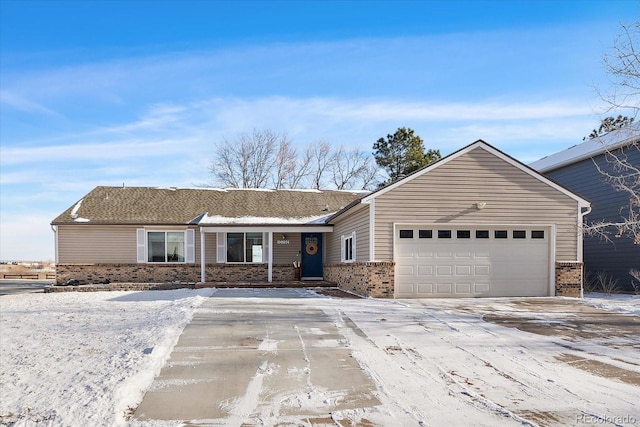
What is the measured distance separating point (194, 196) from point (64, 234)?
5.65 m

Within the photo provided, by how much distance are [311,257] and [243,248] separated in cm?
291

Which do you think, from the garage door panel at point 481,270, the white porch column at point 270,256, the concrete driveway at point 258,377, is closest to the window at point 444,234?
the garage door panel at point 481,270

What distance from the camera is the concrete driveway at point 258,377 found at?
4.73m

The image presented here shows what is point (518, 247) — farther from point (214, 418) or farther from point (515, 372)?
point (214, 418)

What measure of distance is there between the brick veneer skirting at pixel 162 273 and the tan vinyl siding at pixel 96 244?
0.89ft

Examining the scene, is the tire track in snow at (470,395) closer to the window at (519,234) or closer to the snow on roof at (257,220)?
the window at (519,234)

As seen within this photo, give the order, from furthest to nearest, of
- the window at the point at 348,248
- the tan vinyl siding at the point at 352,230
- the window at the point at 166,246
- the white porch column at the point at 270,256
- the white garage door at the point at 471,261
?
the window at the point at 166,246
the white porch column at the point at 270,256
the window at the point at 348,248
the tan vinyl siding at the point at 352,230
the white garage door at the point at 471,261

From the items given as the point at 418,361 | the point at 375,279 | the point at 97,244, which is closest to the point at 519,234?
the point at 375,279

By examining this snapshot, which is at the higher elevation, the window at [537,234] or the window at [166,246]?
the window at [537,234]

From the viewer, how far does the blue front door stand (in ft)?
68.4

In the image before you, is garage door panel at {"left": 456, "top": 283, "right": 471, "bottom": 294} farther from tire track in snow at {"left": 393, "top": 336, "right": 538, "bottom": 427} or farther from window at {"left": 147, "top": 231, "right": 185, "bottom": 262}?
window at {"left": 147, "top": 231, "right": 185, "bottom": 262}

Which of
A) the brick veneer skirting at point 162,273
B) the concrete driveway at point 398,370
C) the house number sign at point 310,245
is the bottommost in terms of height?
the brick veneer skirting at point 162,273

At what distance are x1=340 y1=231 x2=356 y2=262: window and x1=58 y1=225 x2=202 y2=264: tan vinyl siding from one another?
8.00 metres

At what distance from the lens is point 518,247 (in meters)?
14.6
